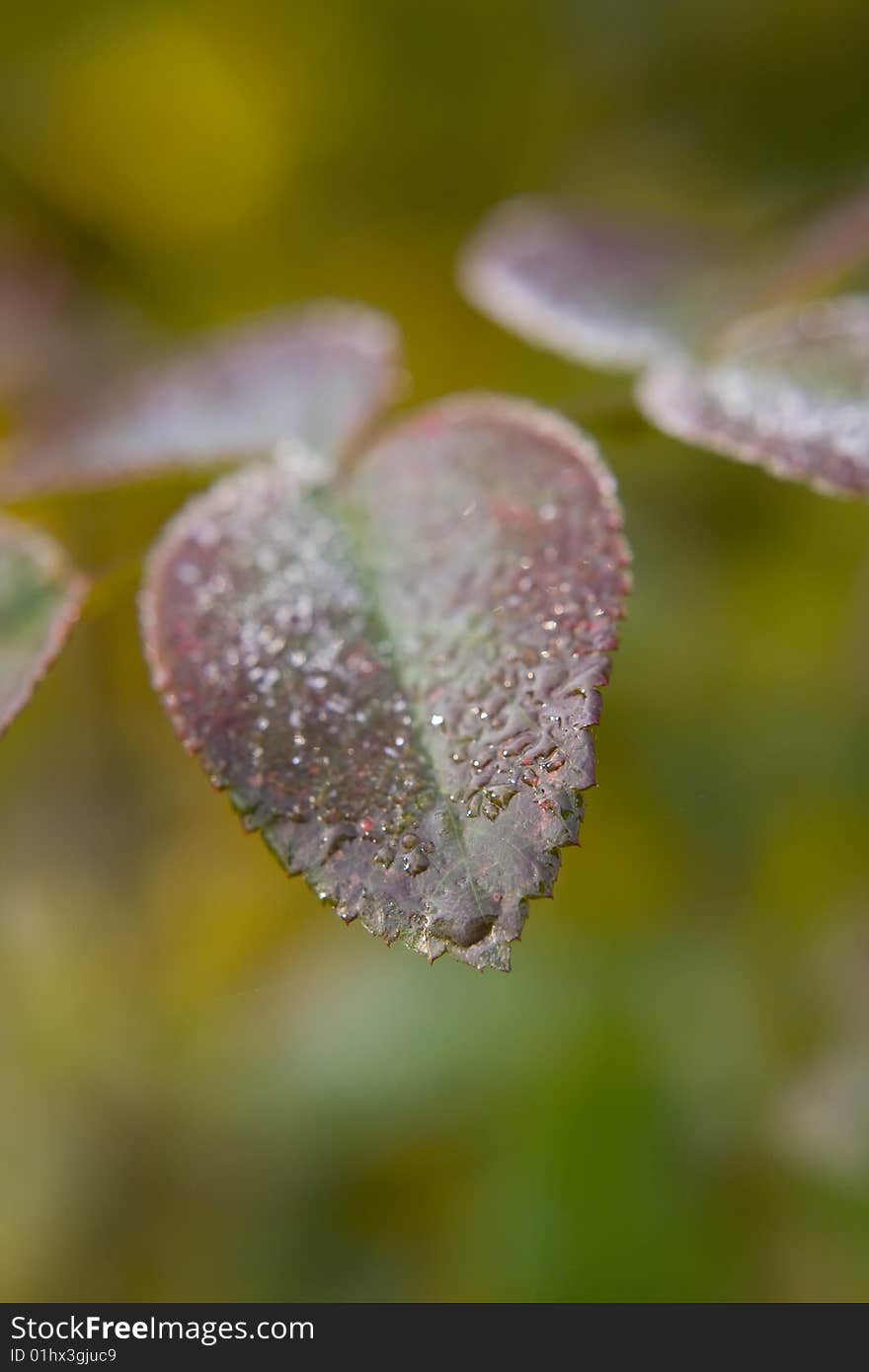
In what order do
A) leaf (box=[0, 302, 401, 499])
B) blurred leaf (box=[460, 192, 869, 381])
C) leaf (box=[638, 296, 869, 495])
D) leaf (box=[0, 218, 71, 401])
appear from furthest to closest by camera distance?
leaf (box=[0, 218, 71, 401])
blurred leaf (box=[460, 192, 869, 381])
leaf (box=[0, 302, 401, 499])
leaf (box=[638, 296, 869, 495])

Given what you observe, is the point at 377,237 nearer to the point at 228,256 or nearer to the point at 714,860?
the point at 228,256

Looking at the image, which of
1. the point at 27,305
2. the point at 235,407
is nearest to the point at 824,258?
the point at 235,407

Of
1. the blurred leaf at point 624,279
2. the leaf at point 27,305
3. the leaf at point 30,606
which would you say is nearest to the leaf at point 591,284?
Result: the blurred leaf at point 624,279

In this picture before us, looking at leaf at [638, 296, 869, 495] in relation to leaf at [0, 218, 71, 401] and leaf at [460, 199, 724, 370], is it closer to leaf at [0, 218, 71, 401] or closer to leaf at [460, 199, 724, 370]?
leaf at [460, 199, 724, 370]

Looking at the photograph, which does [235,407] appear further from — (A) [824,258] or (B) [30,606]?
(A) [824,258]

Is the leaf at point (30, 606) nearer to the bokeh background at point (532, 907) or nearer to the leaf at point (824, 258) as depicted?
the bokeh background at point (532, 907)

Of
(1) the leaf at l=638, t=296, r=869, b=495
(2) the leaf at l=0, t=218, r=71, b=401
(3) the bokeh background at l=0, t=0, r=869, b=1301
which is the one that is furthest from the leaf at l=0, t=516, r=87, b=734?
(2) the leaf at l=0, t=218, r=71, b=401

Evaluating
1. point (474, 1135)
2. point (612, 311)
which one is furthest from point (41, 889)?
point (612, 311)
